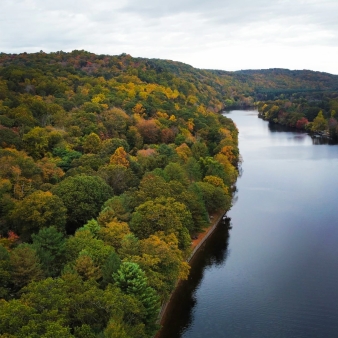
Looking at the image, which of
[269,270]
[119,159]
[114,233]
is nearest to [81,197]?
[114,233]

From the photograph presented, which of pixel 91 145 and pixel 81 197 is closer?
pixel 81 197

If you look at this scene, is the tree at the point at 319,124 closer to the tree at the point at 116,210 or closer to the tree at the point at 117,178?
the tree at the point at 117,178

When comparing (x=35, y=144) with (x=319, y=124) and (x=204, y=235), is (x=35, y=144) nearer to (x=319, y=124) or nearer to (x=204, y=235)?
(x=204, y=235)

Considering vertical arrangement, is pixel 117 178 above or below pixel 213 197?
above

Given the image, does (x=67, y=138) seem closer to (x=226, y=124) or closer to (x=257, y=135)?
(x=226, y=124)

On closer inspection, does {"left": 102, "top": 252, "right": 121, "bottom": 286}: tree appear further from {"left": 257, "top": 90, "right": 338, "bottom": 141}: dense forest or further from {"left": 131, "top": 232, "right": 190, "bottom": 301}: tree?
{"left": 257, "top": 90, "right": 338, "bottom": 141}: dense forest

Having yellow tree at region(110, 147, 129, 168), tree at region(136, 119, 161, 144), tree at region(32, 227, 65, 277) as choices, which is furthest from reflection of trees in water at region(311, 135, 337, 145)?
tree at region(32, 227, 65, 277)
